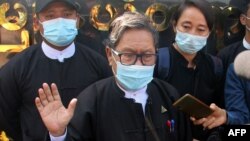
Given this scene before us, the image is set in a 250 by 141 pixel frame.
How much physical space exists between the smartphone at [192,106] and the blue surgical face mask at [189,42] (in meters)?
0.75

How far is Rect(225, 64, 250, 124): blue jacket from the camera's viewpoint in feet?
8.52

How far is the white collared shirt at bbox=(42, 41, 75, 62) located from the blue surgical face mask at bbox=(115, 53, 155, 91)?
0.62m

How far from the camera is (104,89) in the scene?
2.13 meters

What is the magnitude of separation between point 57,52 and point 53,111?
0.83 metres

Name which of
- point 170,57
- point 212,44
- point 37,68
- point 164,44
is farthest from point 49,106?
point 212,44

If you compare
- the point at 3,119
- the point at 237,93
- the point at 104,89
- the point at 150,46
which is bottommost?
the point at 3,119

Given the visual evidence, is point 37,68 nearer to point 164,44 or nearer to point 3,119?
point 3,119

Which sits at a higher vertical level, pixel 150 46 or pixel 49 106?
pixel 150 46

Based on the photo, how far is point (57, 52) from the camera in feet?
8.82

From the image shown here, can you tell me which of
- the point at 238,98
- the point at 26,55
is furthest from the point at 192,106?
the point at 26,55

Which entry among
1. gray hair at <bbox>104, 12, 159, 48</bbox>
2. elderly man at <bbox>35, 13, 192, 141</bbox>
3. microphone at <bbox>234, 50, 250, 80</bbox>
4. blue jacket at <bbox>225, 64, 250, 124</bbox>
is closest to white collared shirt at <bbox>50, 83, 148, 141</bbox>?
elderly man at <bbox>35, 13, 192, 141</bbox>

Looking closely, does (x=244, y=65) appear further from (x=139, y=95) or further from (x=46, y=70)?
(x=46, y=70)

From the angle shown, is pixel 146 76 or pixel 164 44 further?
pixel 164 44

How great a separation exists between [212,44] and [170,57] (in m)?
0.91
